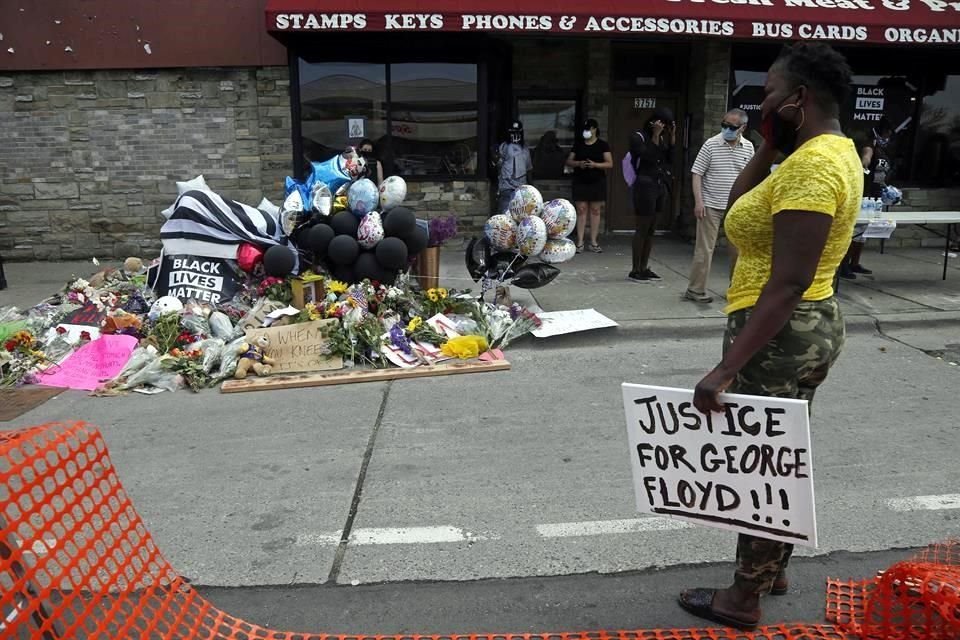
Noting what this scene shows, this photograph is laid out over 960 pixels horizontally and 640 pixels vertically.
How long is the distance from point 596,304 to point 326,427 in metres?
3.79

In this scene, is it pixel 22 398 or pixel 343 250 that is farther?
pixel 343 250

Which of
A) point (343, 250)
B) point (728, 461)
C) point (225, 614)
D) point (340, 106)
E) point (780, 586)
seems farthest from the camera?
point (340, 106)

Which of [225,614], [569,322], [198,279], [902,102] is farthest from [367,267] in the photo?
[902,102]

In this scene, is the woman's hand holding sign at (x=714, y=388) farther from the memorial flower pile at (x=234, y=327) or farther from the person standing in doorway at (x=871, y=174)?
the person standing in doorway at (x=871, y=174)

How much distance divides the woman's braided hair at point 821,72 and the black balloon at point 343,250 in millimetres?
5232

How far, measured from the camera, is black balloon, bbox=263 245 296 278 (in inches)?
280

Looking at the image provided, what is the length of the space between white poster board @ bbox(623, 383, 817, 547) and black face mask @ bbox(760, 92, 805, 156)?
2.73 ft

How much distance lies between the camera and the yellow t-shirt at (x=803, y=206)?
219cm

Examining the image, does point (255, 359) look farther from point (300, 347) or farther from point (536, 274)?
point (536, 274)

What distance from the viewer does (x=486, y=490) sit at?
12.9ft

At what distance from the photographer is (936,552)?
3158 millimetres

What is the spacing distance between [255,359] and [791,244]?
15.6ft

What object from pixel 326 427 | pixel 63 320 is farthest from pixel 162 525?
pixel 63 320

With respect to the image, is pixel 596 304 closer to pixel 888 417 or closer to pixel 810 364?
pixel 888 417
